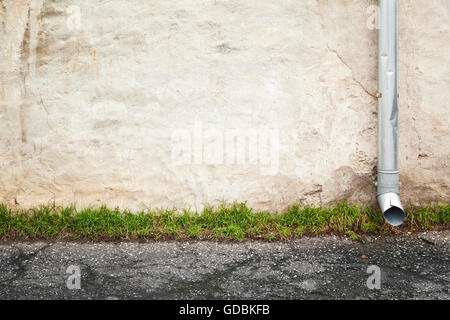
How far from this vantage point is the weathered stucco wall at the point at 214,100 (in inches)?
146

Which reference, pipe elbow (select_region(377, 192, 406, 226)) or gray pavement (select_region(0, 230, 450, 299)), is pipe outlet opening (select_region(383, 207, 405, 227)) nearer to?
pipe elbow (select_region(377, 192, 406, 226))

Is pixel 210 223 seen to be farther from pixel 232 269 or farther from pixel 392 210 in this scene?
pixel 392 210

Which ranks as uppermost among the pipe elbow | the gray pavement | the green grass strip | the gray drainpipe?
the gray drainpipe

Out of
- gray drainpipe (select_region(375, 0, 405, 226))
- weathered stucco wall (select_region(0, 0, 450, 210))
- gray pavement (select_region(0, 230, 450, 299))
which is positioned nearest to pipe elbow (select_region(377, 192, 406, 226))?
gray drainpipe (select_region(375, 0, 405, 226))

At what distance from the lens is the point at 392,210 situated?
11.6 feet

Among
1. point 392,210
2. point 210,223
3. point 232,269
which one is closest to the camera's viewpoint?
point 232,269

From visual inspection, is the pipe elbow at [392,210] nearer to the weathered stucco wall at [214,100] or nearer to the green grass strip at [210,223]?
the green grass strip at [210,223]

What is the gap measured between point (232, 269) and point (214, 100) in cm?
155

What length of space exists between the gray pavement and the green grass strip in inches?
4.1

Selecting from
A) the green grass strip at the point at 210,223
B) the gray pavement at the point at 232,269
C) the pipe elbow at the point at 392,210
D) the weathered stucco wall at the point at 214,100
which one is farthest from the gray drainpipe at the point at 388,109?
the gray pavement at the point at 232,269

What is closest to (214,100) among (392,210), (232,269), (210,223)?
(210,223)

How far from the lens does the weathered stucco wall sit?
3.72 meters

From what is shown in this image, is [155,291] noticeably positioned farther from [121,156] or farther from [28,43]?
[28,43]
